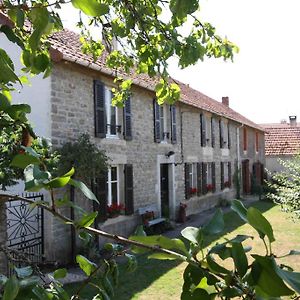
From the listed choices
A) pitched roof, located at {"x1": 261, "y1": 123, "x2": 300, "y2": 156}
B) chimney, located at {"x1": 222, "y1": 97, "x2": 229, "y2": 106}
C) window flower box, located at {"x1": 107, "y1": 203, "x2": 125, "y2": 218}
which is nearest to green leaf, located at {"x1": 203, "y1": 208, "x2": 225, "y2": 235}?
window flower box, located at {"x1": 107, "y1": 203, "x2": 125, "y2": 218}

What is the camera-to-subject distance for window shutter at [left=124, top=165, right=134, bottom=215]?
11.4m

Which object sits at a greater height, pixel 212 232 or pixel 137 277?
pixel 212 232

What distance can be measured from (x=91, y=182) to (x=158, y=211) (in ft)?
15.1

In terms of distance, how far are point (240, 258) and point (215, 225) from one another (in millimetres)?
106

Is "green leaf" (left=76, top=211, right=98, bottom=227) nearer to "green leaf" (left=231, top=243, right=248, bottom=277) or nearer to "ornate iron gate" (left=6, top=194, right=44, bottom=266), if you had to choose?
"green leaf" (left=231, top=243, right=248, bottom=277)

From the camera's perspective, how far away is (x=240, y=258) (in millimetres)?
797

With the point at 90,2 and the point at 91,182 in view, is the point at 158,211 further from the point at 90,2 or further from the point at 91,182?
the point at 90,2

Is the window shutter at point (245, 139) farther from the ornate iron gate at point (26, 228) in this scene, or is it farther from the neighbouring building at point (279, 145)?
the ornate iron gate at point (26, 228)

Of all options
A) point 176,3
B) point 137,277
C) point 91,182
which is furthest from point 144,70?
point 91,182

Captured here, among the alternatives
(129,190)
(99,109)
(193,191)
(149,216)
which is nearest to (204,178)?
(193,191)

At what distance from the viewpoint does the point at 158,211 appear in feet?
44.7

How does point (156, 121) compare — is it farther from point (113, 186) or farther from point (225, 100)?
point (225, 100)

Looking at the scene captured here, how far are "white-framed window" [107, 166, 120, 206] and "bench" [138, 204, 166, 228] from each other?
50.0 inches

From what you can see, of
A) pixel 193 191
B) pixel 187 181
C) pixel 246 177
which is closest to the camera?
pixel 187 181
